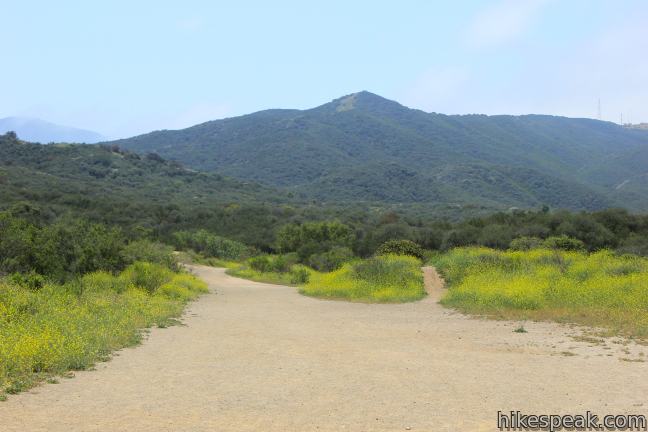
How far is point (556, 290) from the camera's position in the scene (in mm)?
16938

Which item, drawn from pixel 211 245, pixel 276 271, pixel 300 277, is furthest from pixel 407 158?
pixel 300 277

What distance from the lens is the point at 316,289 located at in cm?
2470

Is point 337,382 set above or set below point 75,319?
below

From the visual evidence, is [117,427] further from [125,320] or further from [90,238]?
[90,238]

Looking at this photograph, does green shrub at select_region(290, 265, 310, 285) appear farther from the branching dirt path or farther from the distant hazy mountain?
the distant hazy mountain

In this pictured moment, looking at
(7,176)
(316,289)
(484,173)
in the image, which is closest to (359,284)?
(316,289)

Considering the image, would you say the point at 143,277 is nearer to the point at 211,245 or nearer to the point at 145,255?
the point at 145,255

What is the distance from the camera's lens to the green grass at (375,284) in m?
21.4

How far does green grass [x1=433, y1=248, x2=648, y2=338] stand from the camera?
1391 centimetres

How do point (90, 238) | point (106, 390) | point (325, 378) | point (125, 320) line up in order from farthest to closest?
1. point (90, 238)
2. point (125, 320)
3. point (325, 378)
4. point (106, 390)

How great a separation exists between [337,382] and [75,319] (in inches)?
250

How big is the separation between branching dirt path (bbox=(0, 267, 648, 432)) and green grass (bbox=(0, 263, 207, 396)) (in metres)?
0.45

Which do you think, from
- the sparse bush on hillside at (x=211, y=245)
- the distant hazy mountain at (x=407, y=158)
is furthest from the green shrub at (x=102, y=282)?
the distant hazy mountain at (x=407, y=158)

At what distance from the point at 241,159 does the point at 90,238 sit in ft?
392
